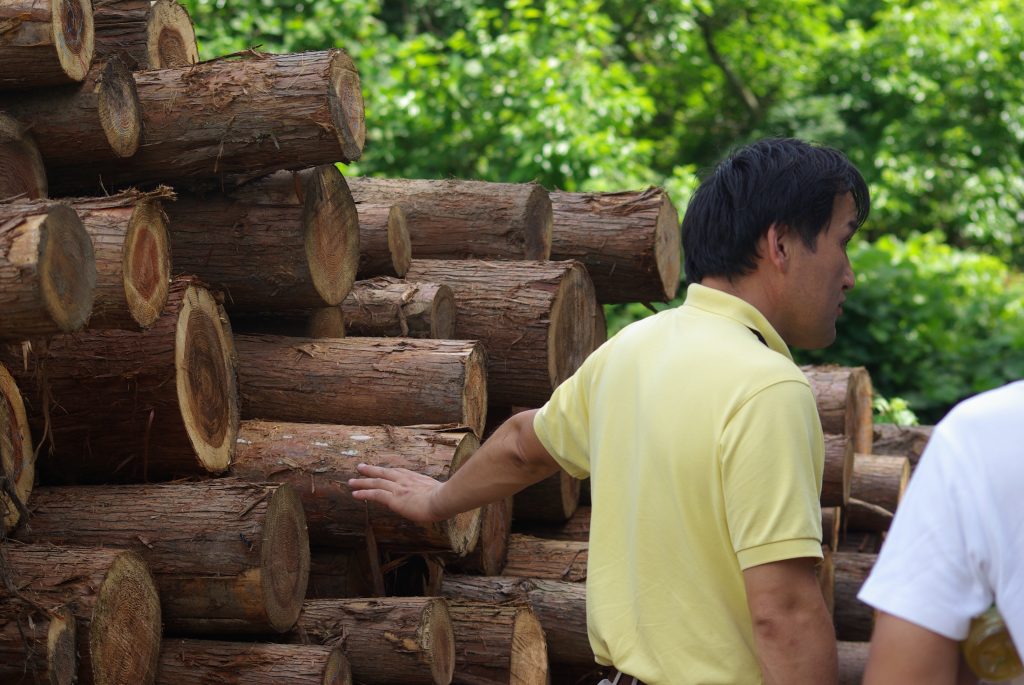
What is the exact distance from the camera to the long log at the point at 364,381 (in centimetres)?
354

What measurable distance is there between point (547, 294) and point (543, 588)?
0.92 m

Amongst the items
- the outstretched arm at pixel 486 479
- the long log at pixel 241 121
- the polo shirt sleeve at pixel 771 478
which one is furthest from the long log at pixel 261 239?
the polo shirt sleeve at pixel 771 478

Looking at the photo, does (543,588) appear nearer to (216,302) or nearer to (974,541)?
(216,302)

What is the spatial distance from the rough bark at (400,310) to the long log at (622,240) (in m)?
0.78

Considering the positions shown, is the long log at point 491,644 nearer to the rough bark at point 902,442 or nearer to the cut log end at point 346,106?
the cut log end at point 346,106

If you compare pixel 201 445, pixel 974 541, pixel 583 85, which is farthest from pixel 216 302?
pixel 583 85

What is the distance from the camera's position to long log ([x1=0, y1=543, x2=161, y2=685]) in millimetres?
2648

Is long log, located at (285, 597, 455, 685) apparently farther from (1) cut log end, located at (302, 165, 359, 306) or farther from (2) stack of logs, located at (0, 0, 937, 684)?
(1) cut log end, located at (302, 165, 359, 306)

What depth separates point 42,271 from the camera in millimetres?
2357

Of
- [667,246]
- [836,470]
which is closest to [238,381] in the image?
[667,246]

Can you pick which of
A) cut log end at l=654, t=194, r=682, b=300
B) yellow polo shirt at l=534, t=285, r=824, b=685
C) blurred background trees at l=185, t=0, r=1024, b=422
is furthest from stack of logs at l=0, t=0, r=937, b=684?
blurred background trees at l=185, t=0, r=1024, b=422

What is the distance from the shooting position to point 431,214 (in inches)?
175

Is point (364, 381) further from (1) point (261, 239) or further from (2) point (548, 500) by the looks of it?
(2) point (548, 500)

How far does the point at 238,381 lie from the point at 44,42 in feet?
3.46
